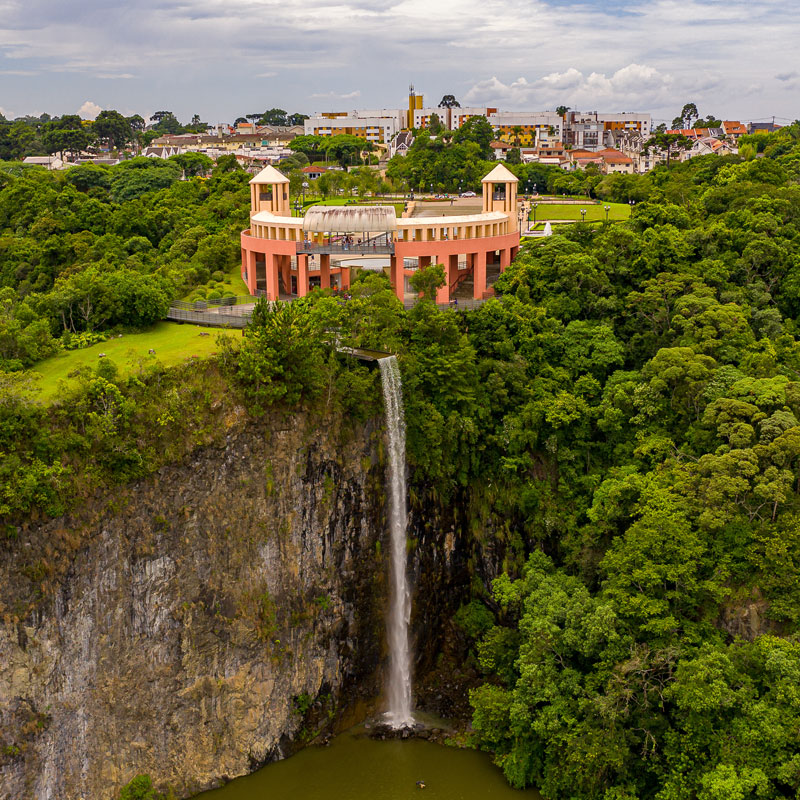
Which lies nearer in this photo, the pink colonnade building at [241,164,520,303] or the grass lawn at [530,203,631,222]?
the pink colonnade building at [241,164,520,303]

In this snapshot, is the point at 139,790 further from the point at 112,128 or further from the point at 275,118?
the point at 275,118

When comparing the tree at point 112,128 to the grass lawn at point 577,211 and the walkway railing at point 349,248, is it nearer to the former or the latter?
the grass lawn at point 577,211

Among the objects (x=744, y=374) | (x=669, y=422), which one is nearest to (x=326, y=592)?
(x=669, y=422)

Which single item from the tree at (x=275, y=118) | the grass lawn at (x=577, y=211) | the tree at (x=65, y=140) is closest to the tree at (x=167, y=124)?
the tree at (x=275, y=118)

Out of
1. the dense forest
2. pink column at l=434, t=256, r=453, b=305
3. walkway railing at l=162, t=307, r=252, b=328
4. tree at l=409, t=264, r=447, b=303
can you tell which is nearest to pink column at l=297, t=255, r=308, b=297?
walkway railing at l=162, t=307, r=252, b=328

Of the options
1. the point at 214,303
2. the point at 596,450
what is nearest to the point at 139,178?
the point at 214,303

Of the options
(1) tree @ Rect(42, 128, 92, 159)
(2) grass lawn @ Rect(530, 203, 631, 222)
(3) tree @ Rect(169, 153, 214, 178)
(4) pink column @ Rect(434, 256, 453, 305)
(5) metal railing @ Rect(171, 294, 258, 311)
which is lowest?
(5) metal railing @ Rect(171, 294, 258, 311)

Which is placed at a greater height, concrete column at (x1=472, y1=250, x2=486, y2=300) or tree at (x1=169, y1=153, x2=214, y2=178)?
tree at (x1=169, y1=153, x2=214, y2=178)

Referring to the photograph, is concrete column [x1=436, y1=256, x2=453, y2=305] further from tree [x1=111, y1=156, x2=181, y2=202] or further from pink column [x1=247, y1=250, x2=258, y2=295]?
tree [x1=111, y1=156, x2=181, y2=202]
